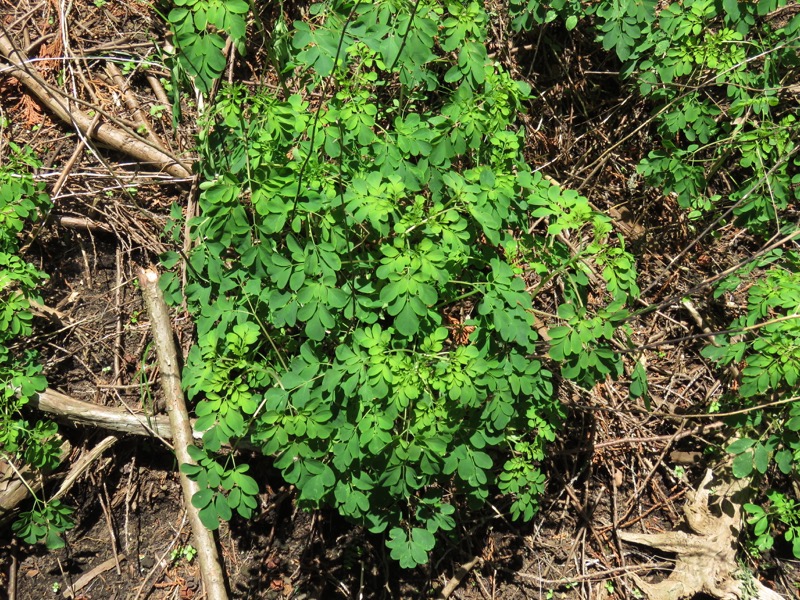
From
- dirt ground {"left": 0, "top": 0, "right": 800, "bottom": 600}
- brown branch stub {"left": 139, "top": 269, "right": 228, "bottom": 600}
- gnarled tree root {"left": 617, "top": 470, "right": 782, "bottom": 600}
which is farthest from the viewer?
dirt ground {"left": 0, "top": 0, "right": 800, "bottom": 600}

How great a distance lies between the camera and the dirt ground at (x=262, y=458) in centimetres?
381

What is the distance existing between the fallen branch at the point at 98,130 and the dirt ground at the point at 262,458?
0.23ft

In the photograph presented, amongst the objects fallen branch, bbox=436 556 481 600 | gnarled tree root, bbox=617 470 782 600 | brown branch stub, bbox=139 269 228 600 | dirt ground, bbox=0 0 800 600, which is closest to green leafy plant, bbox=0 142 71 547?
dirt ground, bbox=0 0 800 600

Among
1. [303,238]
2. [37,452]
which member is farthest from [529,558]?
[37,452]

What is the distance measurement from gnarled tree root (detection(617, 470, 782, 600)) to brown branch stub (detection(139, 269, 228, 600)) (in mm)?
2368

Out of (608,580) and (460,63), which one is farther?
(608,580)

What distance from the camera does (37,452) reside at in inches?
137

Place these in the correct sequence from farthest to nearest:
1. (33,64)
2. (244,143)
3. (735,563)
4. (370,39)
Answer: (33,64)
(735,563)
(244,143)
(370,39)

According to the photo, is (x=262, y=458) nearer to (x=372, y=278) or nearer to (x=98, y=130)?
(x=372, y=278)

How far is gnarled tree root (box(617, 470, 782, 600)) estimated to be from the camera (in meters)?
3.69

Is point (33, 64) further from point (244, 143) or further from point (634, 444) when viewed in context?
point (634, 444)

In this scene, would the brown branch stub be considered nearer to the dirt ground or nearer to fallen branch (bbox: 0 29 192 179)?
the dirt ground

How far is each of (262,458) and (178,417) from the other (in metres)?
0.55

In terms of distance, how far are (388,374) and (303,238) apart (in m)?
0.73
